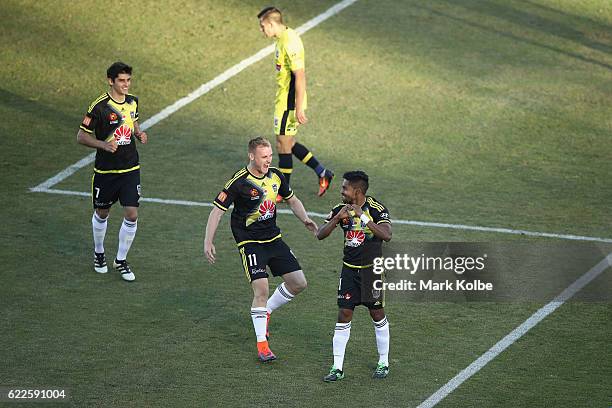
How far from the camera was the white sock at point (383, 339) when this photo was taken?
11.0 meters

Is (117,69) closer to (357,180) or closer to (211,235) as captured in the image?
(211,235)

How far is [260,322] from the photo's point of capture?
1131 cm

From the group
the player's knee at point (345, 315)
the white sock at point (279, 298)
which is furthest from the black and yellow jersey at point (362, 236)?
the white sock at point (279, 298)

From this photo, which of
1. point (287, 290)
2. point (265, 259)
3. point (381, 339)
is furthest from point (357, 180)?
point (287, 290)

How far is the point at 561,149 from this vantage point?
18469 millimetres

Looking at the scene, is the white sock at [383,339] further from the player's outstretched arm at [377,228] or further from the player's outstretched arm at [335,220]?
the player's outstretched arm at [335,220]

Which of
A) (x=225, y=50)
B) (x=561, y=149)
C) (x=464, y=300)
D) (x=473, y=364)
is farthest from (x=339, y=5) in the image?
(x=473, y=364)

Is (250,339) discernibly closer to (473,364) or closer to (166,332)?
(166,332)

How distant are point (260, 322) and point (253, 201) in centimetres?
122

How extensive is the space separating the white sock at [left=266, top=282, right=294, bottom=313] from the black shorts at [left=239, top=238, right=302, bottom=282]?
209 millimetres

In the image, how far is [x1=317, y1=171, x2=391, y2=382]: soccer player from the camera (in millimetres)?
10742

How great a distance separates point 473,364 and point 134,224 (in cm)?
452

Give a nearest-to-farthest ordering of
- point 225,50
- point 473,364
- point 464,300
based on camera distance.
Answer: point 473,364 < point 464,300 < point 225,50

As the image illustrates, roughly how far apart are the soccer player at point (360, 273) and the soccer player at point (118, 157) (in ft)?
11.4
